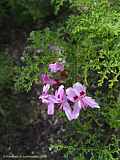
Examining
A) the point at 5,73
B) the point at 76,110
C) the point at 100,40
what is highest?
the point at 100,40

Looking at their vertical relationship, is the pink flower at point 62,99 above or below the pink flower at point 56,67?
below

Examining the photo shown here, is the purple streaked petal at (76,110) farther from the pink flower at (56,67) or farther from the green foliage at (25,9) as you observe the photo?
the green foliage at (25,9)

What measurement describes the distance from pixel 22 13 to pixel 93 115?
982 mm

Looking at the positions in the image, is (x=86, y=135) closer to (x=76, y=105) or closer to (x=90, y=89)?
(x=90, y=89)

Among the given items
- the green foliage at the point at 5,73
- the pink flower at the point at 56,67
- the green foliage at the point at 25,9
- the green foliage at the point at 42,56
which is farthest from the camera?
the green foliage at the point at 25,9

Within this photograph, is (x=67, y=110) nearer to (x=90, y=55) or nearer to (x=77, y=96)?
(x=77, y=96)

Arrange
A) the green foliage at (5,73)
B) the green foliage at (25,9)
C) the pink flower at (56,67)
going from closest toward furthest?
the pink flower at (56,67)
the green foliage at (5,73)
the green foliage at (25,9)

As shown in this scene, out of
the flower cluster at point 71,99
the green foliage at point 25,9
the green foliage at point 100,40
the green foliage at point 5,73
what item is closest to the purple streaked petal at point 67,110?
the flower cluster at point 71,99

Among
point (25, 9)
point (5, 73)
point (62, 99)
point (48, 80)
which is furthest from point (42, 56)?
point (25, 9)

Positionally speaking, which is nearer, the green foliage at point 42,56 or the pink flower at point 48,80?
the pink flower at point 48,80

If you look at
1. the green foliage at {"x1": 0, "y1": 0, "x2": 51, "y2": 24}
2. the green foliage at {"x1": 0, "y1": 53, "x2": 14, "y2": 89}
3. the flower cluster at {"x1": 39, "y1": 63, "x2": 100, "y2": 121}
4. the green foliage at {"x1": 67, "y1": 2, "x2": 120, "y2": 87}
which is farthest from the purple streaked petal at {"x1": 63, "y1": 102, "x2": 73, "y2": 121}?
the green foliage at {"x1": 0, "y1": 0, "x2": 51, "y2": 24}

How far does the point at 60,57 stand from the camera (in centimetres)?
159

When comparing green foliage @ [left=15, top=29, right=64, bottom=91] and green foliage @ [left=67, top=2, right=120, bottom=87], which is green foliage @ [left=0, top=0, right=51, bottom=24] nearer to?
green foliage @ [left=15, top=29, right=64, bottom=91]

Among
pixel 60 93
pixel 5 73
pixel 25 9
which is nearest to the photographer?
pixel 60 93
